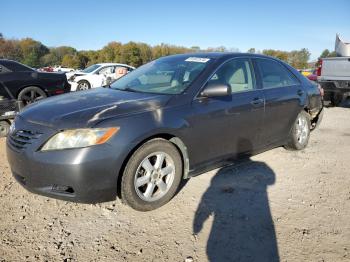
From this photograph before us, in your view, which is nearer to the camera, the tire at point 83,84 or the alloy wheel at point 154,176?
the alloy wheel at point 154,176

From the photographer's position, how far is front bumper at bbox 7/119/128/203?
285cm

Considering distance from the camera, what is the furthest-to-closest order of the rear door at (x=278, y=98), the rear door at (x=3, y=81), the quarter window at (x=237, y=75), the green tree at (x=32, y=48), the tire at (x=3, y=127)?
the green tree at (x=32, y=48) → the rear door at (x=3, y=81) → the tire at (x=3, y=127) → the rear door at (x=278, y=98) → the quarter window at (x=237, y=75)

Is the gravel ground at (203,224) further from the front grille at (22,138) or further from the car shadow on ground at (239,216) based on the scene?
the front grille at (22,138)

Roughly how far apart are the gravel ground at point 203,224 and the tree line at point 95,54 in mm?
68526

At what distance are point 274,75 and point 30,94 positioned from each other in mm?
5705

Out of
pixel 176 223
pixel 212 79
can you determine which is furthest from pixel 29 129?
pixel 212 79

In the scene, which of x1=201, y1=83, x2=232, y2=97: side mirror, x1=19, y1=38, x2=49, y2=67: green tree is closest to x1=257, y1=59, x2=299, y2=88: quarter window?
x1=201, y1=83, x2=232, y2=97: side mirror

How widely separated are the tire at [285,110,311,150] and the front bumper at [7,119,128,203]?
3222mm

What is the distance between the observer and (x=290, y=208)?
3453 millimetres

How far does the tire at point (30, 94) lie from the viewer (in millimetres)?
7629

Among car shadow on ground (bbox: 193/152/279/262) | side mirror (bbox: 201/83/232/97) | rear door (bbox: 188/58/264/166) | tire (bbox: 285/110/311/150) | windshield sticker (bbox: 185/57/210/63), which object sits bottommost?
car shadow on ground (bbox: 193/152/279/262)

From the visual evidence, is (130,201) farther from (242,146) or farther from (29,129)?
(242,146)

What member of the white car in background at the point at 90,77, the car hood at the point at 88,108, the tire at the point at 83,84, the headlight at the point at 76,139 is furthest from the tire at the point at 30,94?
the tire at the point at 83,84

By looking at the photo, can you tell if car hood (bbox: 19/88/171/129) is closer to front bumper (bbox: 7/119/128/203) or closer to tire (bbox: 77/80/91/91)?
front bumper (bbox: 7/119/128/203)
